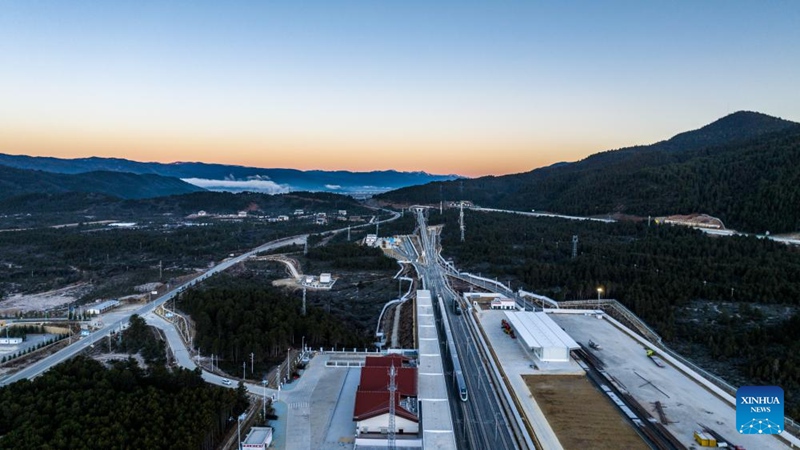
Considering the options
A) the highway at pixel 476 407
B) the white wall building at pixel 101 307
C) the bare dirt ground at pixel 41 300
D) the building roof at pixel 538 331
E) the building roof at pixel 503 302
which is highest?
the building roof at pixel 538 331

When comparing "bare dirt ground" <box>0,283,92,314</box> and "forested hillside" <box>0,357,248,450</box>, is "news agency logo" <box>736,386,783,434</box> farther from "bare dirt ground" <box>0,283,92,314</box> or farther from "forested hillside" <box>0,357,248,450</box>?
"bare dirt ground" <box>0,283,92,314</box>

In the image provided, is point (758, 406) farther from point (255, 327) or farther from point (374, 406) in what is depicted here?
point (255, 327)

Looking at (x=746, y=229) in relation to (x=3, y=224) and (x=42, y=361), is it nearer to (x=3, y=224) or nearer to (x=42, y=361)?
(x=42, y=361)

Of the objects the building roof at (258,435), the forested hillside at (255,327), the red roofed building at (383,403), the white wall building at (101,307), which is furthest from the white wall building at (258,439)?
the white wall building at (101,307)

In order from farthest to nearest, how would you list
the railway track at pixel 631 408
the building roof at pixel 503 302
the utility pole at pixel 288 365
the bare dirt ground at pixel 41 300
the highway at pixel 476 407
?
1. the bare dirt ground at pixel 41 300
2. the building roof at pixel 503 302
3. the utility pole at pixel 288 365
4. the highway at pixel 476 407
5. the railway track at pixel 631 408

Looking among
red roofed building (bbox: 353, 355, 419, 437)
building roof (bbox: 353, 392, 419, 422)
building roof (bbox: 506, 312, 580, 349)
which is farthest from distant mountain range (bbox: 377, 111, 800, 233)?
building roof (bbox: 353, 392, 419, 422)

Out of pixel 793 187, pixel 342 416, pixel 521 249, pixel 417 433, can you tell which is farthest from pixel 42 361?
pixel 793 187

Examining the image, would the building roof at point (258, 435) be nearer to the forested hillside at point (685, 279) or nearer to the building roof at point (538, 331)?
the building roof at point (538, 331)
